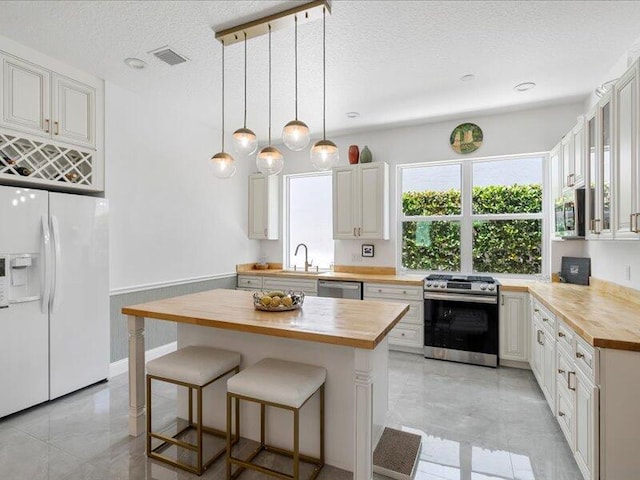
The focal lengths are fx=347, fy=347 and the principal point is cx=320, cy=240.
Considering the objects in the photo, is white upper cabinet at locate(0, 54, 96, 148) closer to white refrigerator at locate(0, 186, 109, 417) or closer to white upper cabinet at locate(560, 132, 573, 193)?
white refrigerator at locate(0, 186, 109, 417)

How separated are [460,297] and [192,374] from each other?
9.29ft

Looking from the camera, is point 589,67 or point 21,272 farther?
point 589,67

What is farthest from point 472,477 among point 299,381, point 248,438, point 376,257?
point 376,257

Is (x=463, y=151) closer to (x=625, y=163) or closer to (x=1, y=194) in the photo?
(x=625, y=163)

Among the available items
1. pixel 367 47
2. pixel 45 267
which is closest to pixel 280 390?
pixel 45 267

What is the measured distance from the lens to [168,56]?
2.84m

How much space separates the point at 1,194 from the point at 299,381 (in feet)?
8.47

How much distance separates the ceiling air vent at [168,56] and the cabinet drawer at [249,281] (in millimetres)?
2885

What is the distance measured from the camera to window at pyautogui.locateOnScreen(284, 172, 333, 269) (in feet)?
17.2

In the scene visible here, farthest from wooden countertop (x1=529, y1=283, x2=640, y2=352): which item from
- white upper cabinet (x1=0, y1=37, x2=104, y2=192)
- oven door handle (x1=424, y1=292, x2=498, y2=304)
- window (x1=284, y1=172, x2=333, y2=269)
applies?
white upper cabinet (x1=0, y1=37, x2=104, y2=192)

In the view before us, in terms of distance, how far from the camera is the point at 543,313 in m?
2.83

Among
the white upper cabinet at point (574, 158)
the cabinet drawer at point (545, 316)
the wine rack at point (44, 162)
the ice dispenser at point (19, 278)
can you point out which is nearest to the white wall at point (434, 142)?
the white upper cabinet at point (574, 158)

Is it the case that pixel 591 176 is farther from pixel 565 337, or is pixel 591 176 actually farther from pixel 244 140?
pixel 244 140

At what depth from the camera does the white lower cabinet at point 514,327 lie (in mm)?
3512
